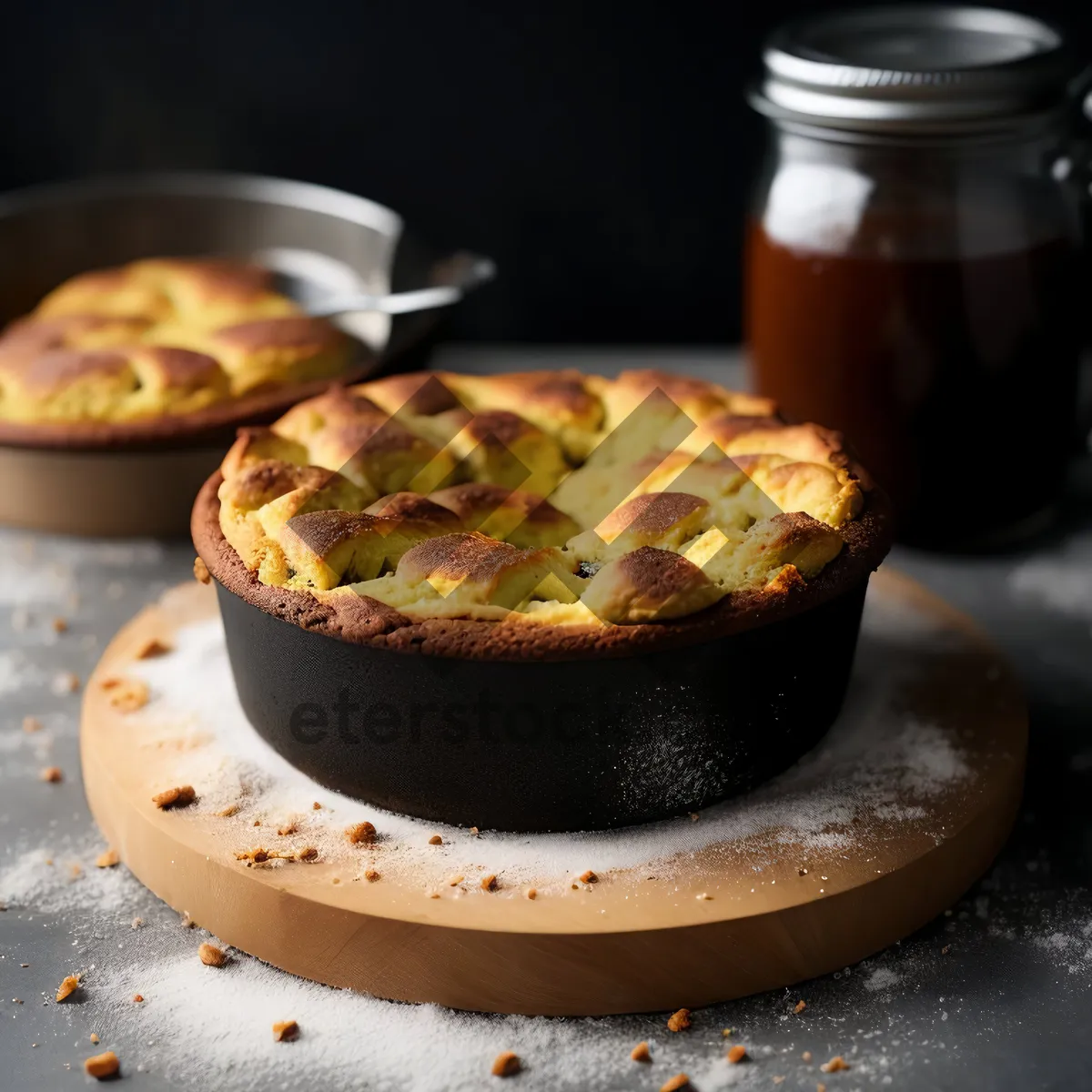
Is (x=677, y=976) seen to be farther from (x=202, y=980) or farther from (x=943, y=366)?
(x=943, y=366)

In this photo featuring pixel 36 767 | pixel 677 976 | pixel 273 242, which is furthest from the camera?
pixel 273 242

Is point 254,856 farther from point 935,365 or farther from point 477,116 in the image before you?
point 477,116

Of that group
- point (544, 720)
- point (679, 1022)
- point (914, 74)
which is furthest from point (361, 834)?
point (914, 74)

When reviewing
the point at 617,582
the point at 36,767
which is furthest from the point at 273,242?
the point at 617,582

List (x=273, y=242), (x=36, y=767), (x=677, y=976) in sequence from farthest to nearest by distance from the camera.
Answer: (x=273, y=242)
(x=36, y=767)
(x=677, y=976)

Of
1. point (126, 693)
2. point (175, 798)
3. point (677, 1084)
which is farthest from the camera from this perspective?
point (126, 693)

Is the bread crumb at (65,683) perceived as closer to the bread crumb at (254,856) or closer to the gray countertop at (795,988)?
the gray countertop at (795,988)

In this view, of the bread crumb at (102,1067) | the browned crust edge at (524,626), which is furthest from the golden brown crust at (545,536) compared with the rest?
the bread crumb at (102,1067)
